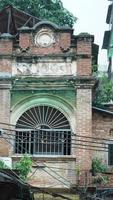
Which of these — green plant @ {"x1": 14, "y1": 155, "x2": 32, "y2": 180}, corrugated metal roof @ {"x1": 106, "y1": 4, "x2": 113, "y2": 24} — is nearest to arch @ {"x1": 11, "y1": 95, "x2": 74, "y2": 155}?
green plant @ {"x1": 14, "y1": 155, "x2": 32, "y2": 180}

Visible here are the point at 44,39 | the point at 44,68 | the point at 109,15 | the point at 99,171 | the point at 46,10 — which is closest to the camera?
the point at 99,171

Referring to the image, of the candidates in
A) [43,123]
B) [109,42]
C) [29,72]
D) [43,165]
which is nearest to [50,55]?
[29,72]

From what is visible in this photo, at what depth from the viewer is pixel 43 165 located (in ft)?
55.2

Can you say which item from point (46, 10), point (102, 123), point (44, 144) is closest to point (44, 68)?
point (44, 144)

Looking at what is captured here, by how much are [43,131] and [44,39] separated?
130 inches

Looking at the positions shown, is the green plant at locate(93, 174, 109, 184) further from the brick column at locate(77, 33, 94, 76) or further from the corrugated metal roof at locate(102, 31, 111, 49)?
the corrugated metal roof at locate(102, 31, 111, 49)

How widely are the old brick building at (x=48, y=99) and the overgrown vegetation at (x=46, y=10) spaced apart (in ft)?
30.3

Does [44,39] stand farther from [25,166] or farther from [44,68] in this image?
[25,166]

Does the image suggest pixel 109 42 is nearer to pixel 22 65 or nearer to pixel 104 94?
pixel 104 94

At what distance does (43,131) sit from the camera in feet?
56.4

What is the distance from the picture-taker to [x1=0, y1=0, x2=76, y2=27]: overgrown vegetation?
27.0 m

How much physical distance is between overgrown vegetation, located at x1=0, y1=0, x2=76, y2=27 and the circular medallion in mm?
8929

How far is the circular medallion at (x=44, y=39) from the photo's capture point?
17844 millimetres

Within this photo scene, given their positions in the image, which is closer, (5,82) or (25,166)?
(25,166)
